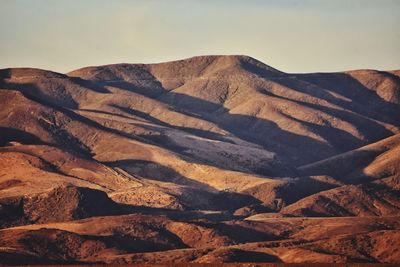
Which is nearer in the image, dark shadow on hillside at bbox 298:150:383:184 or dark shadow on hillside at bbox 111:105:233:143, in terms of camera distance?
dark shadow on hillside at bbox 298:150:383:184

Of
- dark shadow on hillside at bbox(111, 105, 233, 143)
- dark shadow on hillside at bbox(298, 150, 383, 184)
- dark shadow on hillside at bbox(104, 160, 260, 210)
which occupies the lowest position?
dark shadow on hillside at bbox(104, 160, 260, 210)

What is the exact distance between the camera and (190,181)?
130 m

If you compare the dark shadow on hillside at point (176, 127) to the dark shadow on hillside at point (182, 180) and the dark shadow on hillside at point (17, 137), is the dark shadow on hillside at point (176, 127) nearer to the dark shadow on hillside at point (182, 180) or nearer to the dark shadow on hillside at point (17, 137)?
the dark shadow on hillside at point (182, 180)

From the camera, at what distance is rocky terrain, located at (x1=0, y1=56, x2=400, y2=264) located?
85.0 metres

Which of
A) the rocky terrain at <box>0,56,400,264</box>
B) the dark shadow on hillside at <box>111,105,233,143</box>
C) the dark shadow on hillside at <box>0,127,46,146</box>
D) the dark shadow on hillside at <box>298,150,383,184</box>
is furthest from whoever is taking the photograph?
the dark shadow on hillside at <box>111,105,233,143</box>

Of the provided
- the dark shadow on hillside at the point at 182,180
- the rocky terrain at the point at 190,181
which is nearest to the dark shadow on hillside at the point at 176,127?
the rocky terrain at the point at 190,181

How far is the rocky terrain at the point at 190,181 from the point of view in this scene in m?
85.0

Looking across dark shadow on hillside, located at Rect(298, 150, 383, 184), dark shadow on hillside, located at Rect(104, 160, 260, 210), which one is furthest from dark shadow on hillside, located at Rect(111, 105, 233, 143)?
dark shadow on hillside, located at Rect(104, 160, 260, 210)

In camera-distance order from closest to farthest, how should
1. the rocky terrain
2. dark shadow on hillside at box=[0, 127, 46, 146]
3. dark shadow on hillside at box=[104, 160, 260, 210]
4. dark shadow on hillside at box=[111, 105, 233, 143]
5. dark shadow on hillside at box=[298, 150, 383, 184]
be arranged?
the rocky terrain < dark shadow on hillside at box=[104, 160, 260, 210] < dark shadow on hillside at box=[0, 127, 46, 146] < dark shadow on hillside at box=[298, 150, 383, 184] < dark shadow on hillside at box=[111, 105, 233, 143]

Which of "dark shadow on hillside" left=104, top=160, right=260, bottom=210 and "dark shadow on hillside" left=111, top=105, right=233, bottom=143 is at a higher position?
"dark shadow on hillside" left=111, top=105, right=233, bottom=143

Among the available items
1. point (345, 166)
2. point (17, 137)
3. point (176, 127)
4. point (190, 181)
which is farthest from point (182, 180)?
point (176, 127)

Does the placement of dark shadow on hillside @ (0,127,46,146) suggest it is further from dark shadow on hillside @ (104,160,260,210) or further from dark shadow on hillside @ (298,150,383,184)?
dark shadow on hillside @ (298,150,383,184)

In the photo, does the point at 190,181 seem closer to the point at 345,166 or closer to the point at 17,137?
the point at 17,137

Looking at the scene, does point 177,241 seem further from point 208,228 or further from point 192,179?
point 192,179
